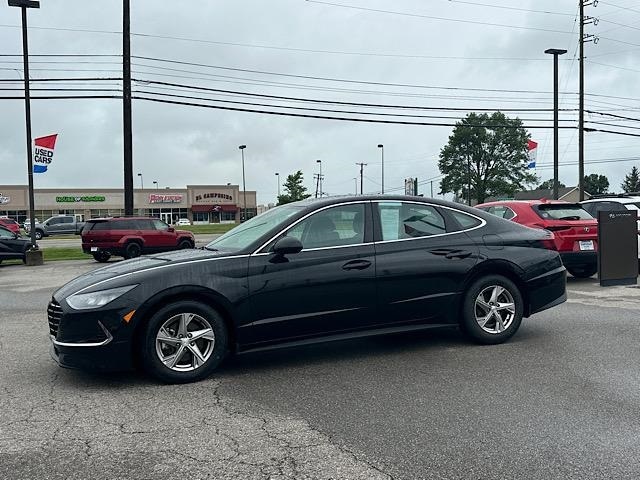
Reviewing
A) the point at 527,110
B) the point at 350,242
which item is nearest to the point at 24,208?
the point at 527,110

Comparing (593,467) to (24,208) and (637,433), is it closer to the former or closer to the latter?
(637,433)

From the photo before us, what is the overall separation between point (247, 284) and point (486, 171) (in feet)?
242

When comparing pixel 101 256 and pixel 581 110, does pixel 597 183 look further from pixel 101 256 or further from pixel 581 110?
pixel 101 256

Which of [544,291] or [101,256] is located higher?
[544,291]

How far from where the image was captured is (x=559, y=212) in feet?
36.1

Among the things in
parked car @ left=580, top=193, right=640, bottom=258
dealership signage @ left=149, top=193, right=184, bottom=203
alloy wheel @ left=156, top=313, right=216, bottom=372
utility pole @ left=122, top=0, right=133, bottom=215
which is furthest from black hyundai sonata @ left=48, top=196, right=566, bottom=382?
dealership signage @ left=149, top=193, right=184, bottom=203

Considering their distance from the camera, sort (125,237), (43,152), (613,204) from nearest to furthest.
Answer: (613,204), (125,237), (43,152)

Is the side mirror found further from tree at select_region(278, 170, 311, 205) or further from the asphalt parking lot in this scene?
tree at select_region(278, 170, 311, 205)

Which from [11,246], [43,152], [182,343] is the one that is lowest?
[182,343]

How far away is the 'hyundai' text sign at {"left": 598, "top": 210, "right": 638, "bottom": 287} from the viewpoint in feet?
33.7

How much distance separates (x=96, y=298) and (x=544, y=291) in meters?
4.47

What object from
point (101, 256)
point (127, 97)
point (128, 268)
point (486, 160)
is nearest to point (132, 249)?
point (101, 256)

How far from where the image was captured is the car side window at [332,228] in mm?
5531

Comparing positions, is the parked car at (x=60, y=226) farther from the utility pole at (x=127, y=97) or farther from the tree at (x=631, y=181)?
the tree at (x=631, y=181)
